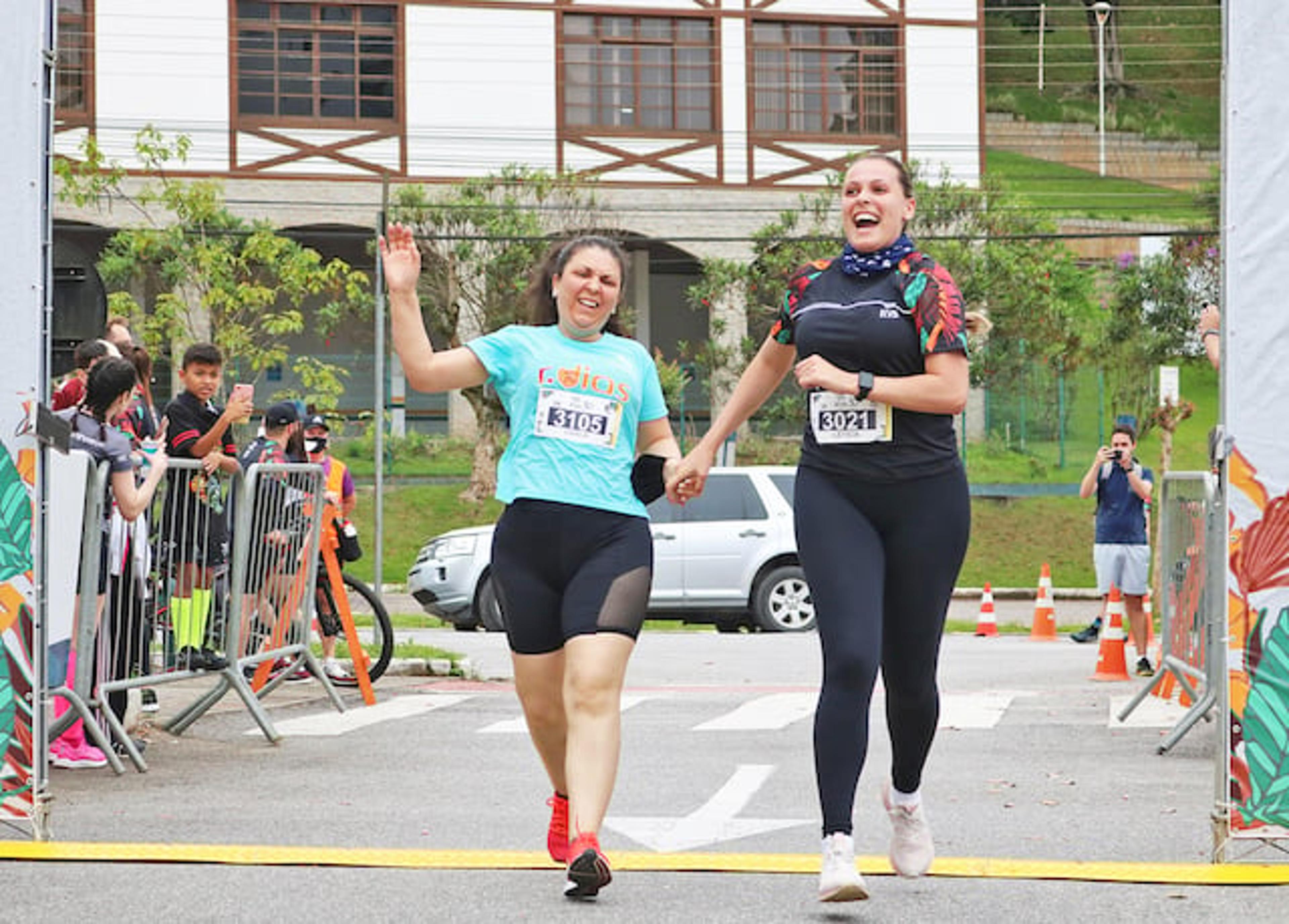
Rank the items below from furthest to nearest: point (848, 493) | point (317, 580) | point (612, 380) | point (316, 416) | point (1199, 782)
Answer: point (316, 416) → point (317, 580) → point (1199, 782) → point (612, 380) → point (848, 493)

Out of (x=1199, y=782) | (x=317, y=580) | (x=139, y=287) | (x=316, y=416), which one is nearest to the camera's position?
(x=1199, y=782)

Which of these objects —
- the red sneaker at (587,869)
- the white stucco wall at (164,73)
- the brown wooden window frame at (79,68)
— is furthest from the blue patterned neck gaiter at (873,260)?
the brown wooden window frame at (79,68)

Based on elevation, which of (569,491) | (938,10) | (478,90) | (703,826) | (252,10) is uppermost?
(938,10)

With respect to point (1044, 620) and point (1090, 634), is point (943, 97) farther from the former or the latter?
point (1090, 634)

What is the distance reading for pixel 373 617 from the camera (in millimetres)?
13758

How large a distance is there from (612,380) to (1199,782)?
3.81 m

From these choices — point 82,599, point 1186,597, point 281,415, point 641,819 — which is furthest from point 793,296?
point 281,415

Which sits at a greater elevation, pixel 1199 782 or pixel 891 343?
pixel 891 343

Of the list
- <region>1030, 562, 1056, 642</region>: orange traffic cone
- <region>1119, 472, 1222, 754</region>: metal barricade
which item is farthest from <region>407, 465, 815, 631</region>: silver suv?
<region>1119, 472, 1222, 754</region>: metal barricade

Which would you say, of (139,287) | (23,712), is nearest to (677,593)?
(23,712)

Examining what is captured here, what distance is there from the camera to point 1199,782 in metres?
8.85

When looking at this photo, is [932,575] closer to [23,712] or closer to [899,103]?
[23,712]

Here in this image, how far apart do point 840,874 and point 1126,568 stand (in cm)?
1012

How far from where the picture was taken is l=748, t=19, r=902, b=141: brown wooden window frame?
38438 millimetres
